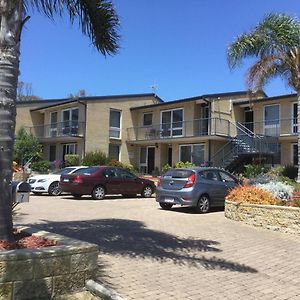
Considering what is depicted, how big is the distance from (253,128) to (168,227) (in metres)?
22.1

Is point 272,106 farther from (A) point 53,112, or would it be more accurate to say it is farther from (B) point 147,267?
(B) point 147,267

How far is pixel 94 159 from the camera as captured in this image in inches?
1300

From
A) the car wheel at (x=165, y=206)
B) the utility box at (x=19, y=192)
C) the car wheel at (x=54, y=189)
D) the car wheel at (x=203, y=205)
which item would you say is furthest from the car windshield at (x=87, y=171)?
the utility box at (x=19, y=192)

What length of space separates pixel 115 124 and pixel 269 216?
87.3 feet

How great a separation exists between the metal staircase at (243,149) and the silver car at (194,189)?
1420 cm

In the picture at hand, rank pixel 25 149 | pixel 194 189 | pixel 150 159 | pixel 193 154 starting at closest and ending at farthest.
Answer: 1. pixel 194 189
2. pixel 193 154
3. pixel 25 149
4. pixel 150 159

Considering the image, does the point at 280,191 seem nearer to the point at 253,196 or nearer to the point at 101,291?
the point at 253,196

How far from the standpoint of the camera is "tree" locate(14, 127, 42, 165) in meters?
36.6

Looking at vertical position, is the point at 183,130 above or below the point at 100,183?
above

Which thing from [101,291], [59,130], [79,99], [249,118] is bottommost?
[101,291]

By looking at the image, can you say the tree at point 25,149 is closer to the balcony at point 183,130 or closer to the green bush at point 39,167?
the green bush at point 39,167

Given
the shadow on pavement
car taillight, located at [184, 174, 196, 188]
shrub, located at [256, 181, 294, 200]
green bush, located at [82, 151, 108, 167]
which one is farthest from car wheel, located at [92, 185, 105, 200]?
green bush, located at [82, 151, 108, 167]

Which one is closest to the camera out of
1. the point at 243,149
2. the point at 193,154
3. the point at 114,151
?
the point at 243,149

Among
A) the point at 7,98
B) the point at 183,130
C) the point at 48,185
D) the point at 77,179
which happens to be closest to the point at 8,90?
the point at 7,98
